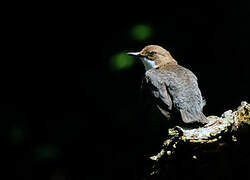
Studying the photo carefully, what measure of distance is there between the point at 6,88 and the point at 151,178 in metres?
2.82

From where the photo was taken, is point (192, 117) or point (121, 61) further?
point (121, 61)

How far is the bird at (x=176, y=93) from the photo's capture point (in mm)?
4610

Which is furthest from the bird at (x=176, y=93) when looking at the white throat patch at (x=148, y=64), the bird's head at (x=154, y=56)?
the white throat patch at (x=148, y=64)

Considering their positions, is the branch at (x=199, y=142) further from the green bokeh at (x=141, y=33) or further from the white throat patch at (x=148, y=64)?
the white throat patch at (x=148, y=64)

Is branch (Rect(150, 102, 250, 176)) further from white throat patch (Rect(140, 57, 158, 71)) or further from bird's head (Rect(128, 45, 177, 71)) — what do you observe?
white throat patch (Rect(140, 57, 158, 71))

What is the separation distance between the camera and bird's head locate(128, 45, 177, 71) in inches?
224

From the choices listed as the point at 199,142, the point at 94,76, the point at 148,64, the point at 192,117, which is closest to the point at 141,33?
the point at 148,64

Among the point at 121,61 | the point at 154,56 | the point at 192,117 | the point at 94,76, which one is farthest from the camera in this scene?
the point at 154,56

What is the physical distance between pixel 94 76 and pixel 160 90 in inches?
38.8

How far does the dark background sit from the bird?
17cm

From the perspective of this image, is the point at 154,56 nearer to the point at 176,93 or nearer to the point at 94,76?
the point at 94,76

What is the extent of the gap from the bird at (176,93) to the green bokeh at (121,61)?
0.20 ft

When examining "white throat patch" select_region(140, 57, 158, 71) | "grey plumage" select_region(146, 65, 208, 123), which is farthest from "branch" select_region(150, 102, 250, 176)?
"white throat patch" select_region(140, 57, 158, 71)

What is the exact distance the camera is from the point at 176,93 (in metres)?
4.86
